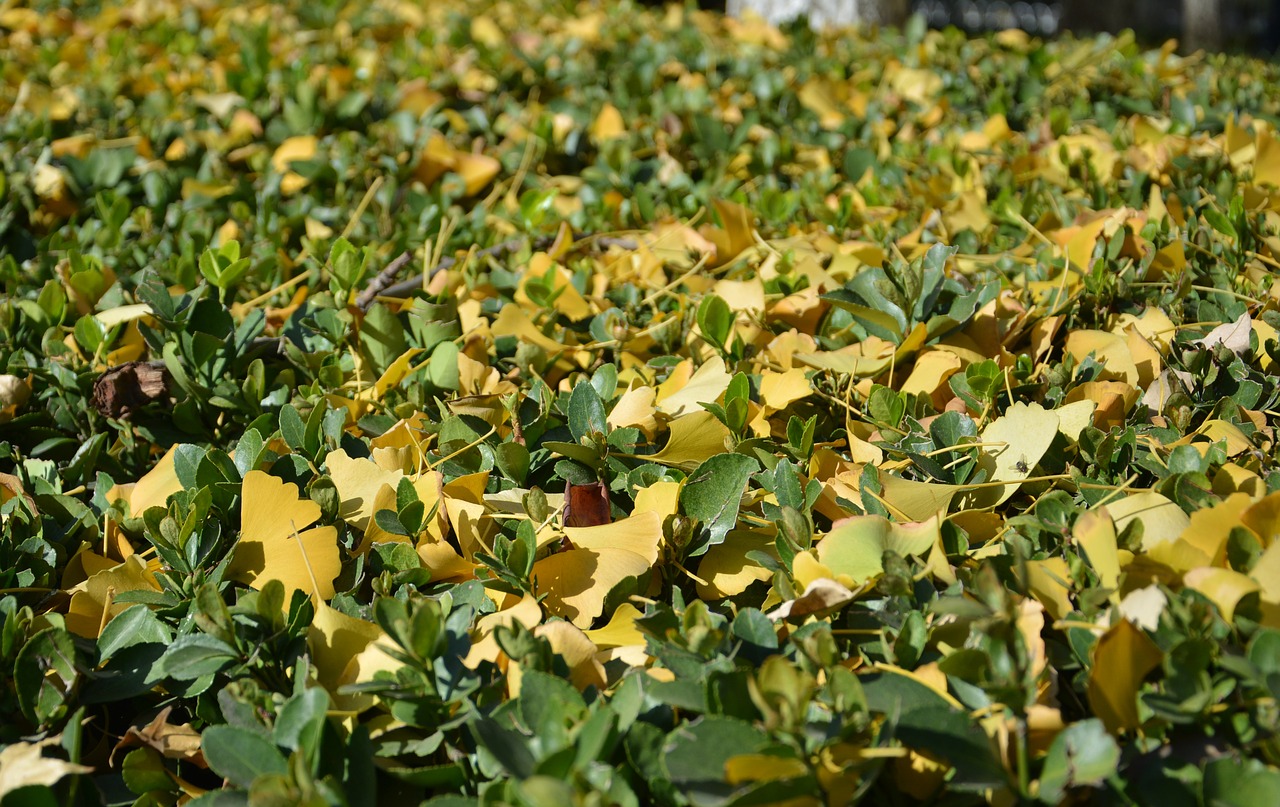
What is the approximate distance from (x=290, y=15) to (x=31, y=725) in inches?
121

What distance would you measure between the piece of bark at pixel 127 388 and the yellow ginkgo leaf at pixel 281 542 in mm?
400

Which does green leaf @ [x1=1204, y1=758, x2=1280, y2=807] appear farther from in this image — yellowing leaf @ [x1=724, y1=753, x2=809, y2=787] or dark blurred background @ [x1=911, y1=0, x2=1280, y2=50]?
dark blurred background @ [x1=911, y1=0, x2=1280, y2=50]

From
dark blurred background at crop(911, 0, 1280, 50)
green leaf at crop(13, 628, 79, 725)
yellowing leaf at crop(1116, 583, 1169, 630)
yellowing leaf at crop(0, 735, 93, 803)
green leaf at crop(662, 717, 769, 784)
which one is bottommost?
dark blurred background at crop(911, 0, 1280, 50)

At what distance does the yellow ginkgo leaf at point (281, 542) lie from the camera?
1068 millimetres

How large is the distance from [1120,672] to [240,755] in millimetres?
723

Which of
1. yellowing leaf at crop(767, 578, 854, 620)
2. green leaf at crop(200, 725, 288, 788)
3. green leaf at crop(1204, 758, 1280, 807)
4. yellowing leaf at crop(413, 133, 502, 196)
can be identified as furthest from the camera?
yellowing leaf at crop(413, 133, 502, 196)

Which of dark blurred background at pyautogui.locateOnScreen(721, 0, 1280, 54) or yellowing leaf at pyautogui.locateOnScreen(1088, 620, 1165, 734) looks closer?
yellowing leaf at pyautogui.locateOnScreen(1088, 620, 1165, 734)

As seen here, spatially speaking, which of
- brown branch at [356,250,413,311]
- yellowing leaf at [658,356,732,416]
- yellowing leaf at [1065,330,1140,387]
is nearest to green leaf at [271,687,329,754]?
yellowing leaf at [658,356,732,416]

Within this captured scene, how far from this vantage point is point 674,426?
1196mm

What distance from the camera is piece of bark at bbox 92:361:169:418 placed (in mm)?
1380

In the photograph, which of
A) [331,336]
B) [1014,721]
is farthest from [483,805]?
[331,336]

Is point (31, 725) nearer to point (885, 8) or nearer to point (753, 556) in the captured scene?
point (753, 556)

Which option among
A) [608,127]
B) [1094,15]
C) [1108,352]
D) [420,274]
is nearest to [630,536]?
[1108,352]

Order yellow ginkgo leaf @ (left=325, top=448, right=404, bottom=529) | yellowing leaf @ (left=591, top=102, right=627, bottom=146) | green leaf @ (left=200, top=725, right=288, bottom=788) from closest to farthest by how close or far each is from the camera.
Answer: green leaf @ (left=200, top=725, right=288, bottom=788) < yellow ginkgo leaf @ (left=325, top=448, right=404, bottom=529) < yellowing leaf @ (left=591, top=102, right=627, bottom=146)
